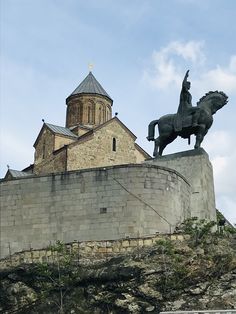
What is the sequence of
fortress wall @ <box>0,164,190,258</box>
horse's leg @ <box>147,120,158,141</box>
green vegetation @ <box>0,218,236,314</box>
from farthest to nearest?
horse's leg @ <box>147,120,158,141</box>, fortress wall @ <box>0,164,190,258</box>, green vegetation @ <box>0,218,236,314</box>

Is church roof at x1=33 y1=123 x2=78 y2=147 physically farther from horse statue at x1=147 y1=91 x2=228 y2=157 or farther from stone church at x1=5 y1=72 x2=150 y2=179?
horse statue at x1=147 y1=91 x2=228 y2=157

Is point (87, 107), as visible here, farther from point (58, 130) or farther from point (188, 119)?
point (188, 119)

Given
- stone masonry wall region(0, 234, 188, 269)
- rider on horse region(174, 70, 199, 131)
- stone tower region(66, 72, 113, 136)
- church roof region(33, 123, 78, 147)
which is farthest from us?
stone tower region(66, 72, 113, 136)

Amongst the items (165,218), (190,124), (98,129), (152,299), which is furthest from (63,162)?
(152,299)

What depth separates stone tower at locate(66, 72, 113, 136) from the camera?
4534 centimetres

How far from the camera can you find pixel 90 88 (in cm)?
4688

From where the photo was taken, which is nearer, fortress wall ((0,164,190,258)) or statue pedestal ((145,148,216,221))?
fortress wall ((0,164,190,258))

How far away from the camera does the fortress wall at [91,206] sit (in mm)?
17656

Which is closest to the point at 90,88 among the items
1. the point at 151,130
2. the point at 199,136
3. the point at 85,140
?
the point at 85,140

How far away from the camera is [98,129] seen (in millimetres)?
40250

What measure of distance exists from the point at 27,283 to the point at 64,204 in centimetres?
281

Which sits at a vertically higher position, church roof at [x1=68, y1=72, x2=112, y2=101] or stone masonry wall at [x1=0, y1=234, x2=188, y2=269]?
church roof at [x1=68, y1=72, x2=112, y2=101]

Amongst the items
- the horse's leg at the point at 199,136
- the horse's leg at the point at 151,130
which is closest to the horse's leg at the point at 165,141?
the horse's leg at the point at 151,130

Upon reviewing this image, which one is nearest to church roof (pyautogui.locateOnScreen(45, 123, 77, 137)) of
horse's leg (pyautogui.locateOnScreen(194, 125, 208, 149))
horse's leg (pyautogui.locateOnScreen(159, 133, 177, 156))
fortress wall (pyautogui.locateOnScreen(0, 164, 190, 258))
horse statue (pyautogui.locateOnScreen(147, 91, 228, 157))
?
horse statue (pyautogui.locateOnScreen(147, 91, 228, 157))
